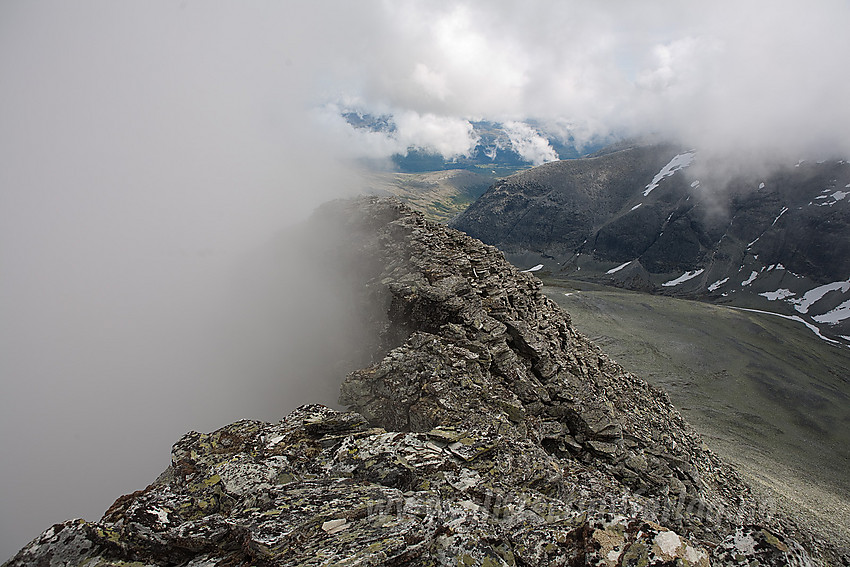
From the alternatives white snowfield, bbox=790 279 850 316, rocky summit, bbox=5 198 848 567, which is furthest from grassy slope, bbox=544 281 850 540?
white snowfield, bbox=790 279 850 316

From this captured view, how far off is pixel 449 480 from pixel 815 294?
879 ft

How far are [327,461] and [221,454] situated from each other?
4.93 meters

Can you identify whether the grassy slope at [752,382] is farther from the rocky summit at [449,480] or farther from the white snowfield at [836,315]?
the rocky summit at [449,480]

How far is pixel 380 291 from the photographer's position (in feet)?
131

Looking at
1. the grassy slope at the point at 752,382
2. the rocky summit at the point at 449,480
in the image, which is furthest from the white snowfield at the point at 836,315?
the rocky summit at the point at 449,480

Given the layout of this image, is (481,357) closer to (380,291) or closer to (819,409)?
(380,291)

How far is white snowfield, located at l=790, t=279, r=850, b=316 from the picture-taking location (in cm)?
18812

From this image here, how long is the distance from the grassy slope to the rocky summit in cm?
3014

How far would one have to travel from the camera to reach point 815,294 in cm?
19500

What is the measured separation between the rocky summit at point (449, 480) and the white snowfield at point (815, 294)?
219 meters

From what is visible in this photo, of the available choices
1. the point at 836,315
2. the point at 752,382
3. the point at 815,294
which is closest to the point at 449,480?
the point at 752,382

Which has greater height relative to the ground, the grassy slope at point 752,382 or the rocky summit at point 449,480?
the rocky summit at point 449,480

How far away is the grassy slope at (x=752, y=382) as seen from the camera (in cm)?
5734

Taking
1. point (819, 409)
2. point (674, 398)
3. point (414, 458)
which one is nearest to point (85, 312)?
point (414, 458)
